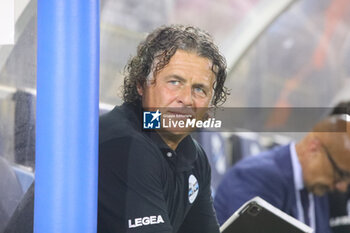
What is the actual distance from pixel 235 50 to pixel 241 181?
2.30m

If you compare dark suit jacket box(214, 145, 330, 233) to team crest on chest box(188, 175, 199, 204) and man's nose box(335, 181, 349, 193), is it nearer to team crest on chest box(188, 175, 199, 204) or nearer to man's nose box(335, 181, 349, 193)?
man's nose box(335, 181, 349, 193)

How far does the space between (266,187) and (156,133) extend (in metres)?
0.66

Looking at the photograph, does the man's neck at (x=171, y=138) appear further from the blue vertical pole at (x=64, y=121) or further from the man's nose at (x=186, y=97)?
the blue vertical pole at (x=64, y=121)

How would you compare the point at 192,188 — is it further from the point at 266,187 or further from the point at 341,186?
the point at 341,186

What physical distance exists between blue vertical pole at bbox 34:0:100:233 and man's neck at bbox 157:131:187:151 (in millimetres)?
233

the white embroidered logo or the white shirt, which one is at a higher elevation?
the white shirt

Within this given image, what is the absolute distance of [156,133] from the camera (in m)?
1.01

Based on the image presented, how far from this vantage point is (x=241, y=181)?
1728 millimetres

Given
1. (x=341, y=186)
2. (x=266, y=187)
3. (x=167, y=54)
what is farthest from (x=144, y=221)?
(x=341, y=186)

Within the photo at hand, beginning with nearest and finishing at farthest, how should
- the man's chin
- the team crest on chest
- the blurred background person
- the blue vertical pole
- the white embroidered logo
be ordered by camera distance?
the blue vertical pole → the white embroidered logo → the team crest on chest → the blurred background person → the man's chin

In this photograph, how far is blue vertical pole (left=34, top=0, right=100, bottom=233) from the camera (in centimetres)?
78

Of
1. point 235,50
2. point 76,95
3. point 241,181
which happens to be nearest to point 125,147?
point 76,95

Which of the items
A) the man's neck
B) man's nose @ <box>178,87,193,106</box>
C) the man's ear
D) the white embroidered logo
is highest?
the man's ear

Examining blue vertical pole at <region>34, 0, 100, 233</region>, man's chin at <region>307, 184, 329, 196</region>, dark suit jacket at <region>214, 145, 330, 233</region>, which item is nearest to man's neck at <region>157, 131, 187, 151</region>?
blue vertical pole at <region>34, 0, 100, 233</region>
